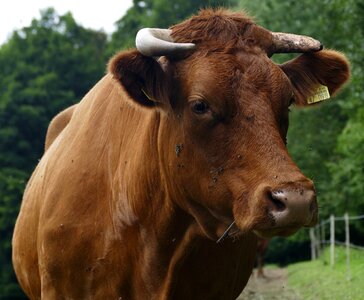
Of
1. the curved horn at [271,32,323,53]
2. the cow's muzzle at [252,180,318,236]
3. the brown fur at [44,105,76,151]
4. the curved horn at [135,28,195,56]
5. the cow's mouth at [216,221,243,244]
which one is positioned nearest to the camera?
the cow's muzzle at [252,180,318,236]

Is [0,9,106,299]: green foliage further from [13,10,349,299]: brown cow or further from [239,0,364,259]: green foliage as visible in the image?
[13,10,349,299]: brown cow

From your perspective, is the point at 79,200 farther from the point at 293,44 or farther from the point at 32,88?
the point at 32,88

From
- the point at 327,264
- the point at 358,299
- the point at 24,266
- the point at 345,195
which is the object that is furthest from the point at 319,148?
the point at 24,266

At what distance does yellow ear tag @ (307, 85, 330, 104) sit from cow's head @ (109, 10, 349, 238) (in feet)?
0.36

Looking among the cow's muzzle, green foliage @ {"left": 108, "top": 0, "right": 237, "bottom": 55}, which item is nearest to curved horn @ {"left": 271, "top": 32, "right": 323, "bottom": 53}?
the cow's muzzle

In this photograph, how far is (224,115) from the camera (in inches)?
163

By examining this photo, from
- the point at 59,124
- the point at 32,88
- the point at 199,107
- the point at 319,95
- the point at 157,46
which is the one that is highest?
the point at 157,46

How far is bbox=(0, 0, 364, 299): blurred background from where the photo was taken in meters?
→ 26.2

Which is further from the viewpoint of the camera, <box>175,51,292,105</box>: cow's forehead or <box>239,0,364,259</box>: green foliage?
<box>239,0,364,259</box>: green foliage

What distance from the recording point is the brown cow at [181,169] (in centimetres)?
404

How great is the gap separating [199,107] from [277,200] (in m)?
0.81

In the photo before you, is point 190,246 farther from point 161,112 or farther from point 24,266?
point 24,266

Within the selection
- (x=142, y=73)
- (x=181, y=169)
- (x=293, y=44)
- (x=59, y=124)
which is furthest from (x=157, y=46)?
(x=59, y=124)

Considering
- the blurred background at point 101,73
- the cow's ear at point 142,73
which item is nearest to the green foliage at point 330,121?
the blurred background at point 101,73
